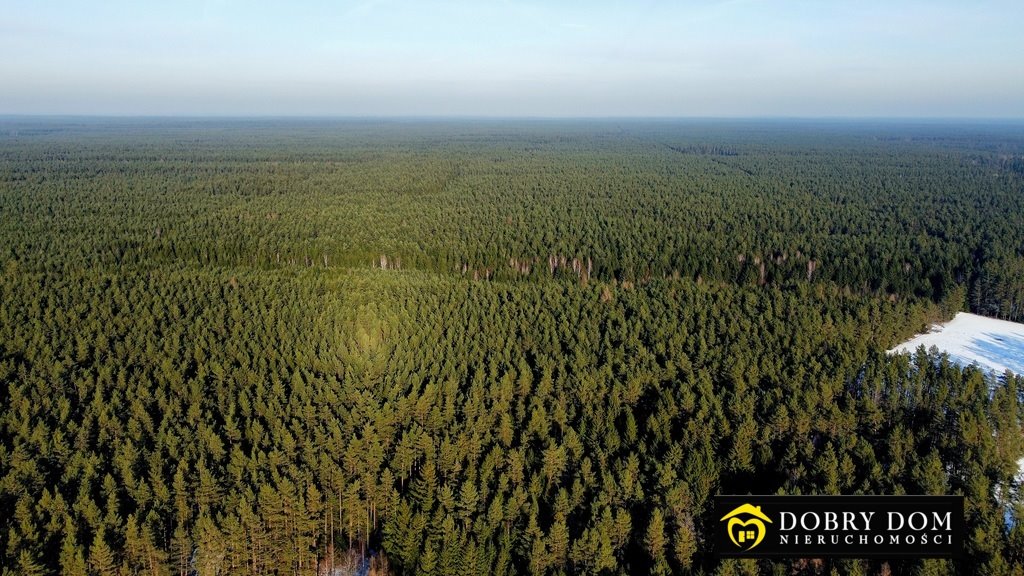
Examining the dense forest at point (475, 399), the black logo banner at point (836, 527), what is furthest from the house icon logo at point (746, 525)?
the dense forest at point (475, 399)

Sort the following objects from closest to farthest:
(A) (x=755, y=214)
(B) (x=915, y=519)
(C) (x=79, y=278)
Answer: (B) (x=915, y=519) → (C) (x=79, y=278) → (A) (x=755, y=214)

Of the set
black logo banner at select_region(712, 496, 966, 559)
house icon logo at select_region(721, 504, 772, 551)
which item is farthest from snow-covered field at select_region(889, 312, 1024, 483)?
house icon logo at select_region(721, 504, 772, 551)

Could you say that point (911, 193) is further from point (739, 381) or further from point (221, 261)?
point (221, 261)

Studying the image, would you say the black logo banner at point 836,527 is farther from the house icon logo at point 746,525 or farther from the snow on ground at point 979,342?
the snow on ground at point 979,342

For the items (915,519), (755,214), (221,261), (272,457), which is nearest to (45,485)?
(272,457)

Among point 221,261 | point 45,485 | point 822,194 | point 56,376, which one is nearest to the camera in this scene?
point 45,485

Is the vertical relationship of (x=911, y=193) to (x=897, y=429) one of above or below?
above

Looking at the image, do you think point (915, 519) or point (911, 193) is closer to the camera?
point (915, 519)
